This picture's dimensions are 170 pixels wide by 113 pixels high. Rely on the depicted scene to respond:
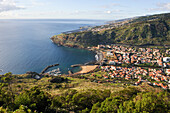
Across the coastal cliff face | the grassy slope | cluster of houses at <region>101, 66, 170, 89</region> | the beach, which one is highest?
the coastal cliff face

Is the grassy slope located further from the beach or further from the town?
the beach

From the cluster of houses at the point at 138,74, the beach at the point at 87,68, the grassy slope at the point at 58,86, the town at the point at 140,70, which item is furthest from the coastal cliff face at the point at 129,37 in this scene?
the grassy slope at the point at 58,86

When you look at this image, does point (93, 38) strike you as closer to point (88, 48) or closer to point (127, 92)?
point (88, 48)

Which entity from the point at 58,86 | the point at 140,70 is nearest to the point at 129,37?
the point at 140,70

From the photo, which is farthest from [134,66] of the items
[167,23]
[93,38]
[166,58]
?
[167,23]

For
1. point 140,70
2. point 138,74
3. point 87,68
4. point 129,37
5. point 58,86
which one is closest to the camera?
point 58,86

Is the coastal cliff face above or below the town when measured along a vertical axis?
above

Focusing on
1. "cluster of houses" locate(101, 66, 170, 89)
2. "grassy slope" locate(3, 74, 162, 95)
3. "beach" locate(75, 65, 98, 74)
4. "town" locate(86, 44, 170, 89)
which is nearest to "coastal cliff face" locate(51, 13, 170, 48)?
"town" locate(86, 44, 170, 89)

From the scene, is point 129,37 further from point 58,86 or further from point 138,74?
point 58,86

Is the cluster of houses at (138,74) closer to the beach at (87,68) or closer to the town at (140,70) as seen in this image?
the town at (140,70)

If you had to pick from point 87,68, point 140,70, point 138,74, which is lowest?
point 138,74

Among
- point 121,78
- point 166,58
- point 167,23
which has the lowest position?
point 121,78
